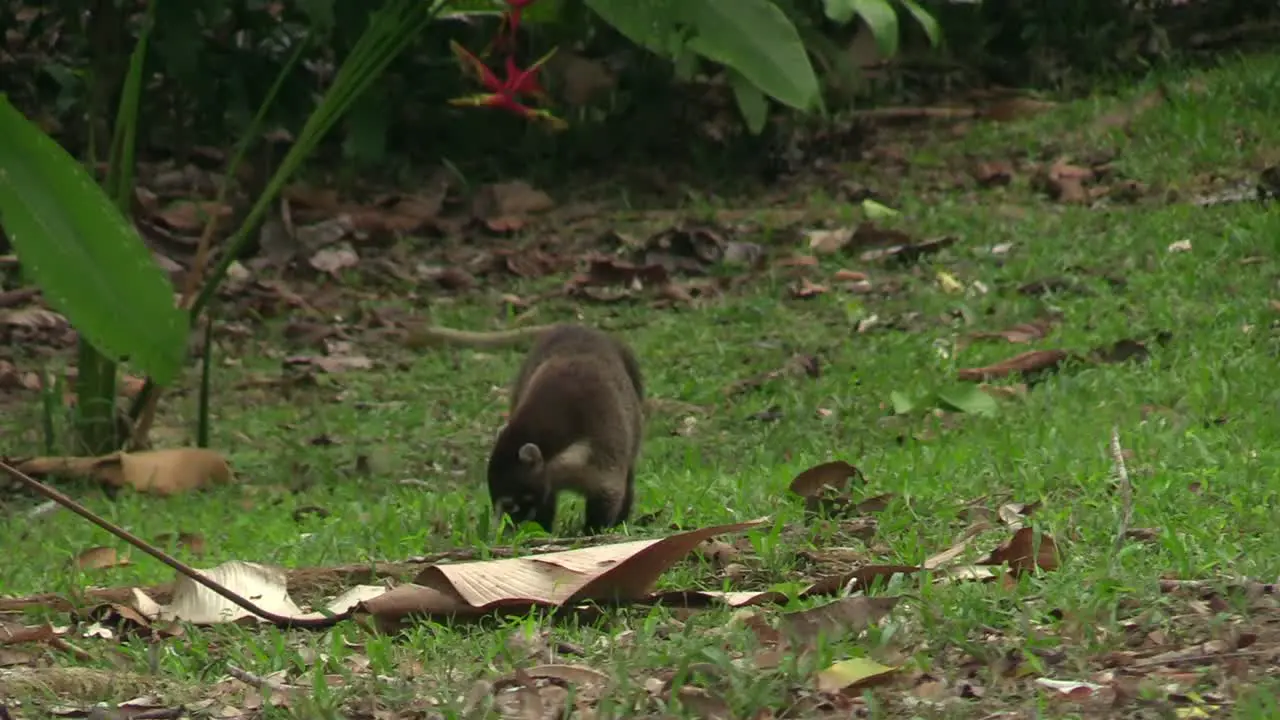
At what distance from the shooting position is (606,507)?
19.6 feet

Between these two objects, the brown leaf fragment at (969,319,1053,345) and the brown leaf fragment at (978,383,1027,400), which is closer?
the brown leaf fragment at (978,383,1027,400)

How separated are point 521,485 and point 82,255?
3.45 meters

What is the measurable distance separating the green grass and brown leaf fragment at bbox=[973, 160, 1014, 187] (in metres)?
0.16

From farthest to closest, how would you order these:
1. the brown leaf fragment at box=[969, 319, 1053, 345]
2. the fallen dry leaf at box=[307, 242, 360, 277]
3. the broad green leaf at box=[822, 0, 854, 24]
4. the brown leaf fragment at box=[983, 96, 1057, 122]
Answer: the brown leaf fragment at box=[983, 96, 1057, 122] < the fallen dry leaf at box=[307, 242, 360, 277] < the brown leaf fragment at box=[969, 319, 1053, 345] < the broad green leaf at box=[822, 0, 854, 24]

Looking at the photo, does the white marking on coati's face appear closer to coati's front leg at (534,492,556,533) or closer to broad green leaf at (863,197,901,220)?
coati's front leg at (534,492,556,533)

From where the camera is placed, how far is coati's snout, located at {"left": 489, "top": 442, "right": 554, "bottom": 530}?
6031mm

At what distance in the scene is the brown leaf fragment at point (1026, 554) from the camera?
162 inches

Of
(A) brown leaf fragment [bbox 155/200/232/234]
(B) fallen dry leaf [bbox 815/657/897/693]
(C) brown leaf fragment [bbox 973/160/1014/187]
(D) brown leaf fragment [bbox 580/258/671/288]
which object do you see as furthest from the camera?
(C) brown leaf fragment [bbox 973/160/1014/187]

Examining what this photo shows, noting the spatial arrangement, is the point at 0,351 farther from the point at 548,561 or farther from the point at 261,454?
the point at 548,561

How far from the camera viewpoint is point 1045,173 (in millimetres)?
10938

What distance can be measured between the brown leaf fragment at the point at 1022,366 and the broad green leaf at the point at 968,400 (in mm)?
375

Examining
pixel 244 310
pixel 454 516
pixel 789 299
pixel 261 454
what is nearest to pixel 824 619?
pixel 454 516

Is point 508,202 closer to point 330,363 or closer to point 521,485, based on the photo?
point 330,363

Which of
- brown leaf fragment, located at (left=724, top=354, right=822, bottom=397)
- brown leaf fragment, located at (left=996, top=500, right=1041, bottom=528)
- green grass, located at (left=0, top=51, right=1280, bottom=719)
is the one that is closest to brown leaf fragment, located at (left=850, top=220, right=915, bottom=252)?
green grass, located at (left=0, top=51, right=1280, bottom=719)
